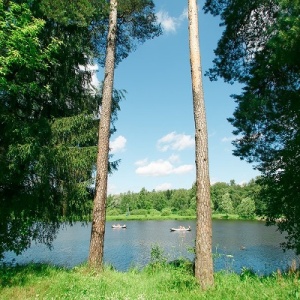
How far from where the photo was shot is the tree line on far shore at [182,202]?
357ft

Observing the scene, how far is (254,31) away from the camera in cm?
1126

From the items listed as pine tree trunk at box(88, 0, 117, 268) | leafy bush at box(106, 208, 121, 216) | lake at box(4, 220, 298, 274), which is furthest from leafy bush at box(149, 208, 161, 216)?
pine tree trunk at box(88, 0, 117, 268)

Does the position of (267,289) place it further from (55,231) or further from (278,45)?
(55,231)

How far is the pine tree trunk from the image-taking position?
829cm

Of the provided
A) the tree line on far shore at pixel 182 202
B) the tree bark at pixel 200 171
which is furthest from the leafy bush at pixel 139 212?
the tree bark at pixel 200 171

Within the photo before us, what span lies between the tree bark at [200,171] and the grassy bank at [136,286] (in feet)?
1.24

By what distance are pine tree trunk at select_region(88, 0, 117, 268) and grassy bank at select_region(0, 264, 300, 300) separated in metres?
0.65

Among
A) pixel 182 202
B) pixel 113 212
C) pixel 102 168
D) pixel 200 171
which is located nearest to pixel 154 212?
pixel 182 202

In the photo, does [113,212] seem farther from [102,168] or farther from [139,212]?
[102,168]

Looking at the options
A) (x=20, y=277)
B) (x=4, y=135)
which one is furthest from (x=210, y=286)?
(x=4, y=135)

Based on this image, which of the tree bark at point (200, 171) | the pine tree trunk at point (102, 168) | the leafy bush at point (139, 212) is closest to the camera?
the tree bark at point (200, 171)

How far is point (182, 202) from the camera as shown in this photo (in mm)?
131250

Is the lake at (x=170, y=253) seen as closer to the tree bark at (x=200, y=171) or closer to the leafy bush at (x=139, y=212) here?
the tree bark at (x=200, y=171)

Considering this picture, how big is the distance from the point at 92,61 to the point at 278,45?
7088 mm
